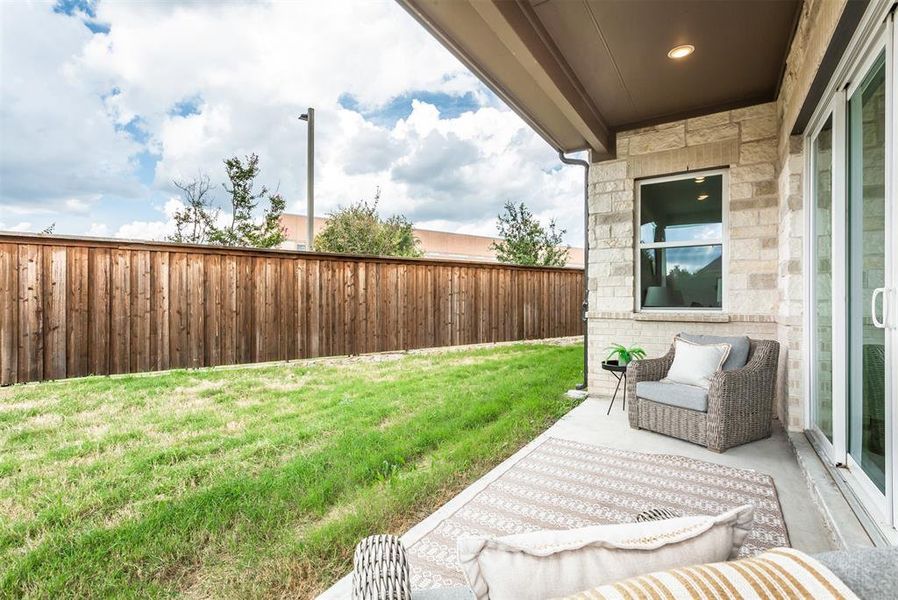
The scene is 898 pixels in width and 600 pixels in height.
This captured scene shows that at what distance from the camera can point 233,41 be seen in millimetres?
6871

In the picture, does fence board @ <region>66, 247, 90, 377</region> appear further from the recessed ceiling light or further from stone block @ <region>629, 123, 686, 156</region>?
stone block @ <region>629, 123, 686, 156</region>

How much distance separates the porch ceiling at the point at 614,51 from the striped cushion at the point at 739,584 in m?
2.58

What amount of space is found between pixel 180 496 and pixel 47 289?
3656mm

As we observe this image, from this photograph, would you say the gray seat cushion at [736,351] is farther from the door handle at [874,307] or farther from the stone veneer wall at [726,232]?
the door handle at [874,307]

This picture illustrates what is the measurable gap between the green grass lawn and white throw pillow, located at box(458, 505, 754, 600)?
143cm

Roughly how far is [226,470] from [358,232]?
8.49 m

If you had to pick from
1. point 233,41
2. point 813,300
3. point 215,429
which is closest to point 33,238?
point 215,429

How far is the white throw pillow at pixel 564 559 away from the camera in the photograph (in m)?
0.56

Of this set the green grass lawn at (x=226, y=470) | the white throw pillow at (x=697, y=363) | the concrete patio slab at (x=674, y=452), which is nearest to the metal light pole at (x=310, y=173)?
the green grass lawn at (x=226, y=470)

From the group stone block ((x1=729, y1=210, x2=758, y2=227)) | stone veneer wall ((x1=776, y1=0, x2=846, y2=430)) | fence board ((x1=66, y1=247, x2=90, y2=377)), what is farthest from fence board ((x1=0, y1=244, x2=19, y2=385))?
stone block ((x1=729, y1=210, x2=758, y2=227))

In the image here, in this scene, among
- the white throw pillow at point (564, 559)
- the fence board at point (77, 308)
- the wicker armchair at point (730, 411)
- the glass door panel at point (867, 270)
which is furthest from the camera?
the fence board at point (77, 308)

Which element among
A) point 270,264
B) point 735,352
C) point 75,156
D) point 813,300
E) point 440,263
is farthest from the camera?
point 440,263

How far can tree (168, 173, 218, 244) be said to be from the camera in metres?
8.02

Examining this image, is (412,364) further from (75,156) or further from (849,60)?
(75,156)
